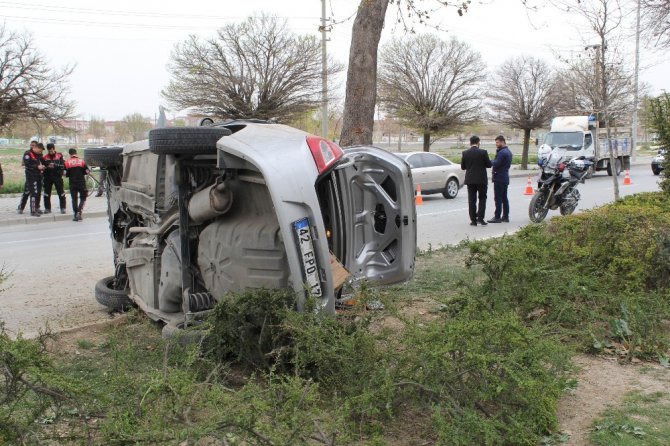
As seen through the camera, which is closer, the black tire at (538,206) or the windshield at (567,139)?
the black tire at (538,206)

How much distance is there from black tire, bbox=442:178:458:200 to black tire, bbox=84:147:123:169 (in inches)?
586

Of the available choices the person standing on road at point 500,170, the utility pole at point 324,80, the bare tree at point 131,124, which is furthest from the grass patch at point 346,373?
the bare tree at point 131,124

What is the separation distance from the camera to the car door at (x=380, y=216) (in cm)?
509

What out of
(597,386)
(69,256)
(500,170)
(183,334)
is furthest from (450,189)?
(183,334)

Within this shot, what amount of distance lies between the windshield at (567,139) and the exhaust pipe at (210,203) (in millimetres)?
26090

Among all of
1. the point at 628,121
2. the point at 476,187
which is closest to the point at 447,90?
the point at 628,121

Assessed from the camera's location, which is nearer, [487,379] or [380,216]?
[487,379]

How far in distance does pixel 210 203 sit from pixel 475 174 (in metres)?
9.65

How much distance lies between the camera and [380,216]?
523 cm

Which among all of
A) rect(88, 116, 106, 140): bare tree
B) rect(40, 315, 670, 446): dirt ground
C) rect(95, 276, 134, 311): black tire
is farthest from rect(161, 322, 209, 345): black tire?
rect(88, 116, 106, 140): bare tree

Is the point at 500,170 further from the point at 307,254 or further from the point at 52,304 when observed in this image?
the point at 307,254

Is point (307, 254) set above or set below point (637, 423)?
above

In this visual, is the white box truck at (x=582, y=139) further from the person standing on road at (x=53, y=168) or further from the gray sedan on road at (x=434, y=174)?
the person standing on road at (x=53, y=168)

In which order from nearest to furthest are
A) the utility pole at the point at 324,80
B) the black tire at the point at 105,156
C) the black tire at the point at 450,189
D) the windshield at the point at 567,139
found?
the black tire at the point at 105,156, the black tire at the point at 450,189, the utility pole at the point at 324,80, the windshield at the point at 567,139
